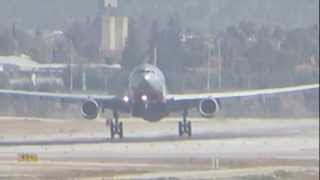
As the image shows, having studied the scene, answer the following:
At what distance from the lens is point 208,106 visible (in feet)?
201

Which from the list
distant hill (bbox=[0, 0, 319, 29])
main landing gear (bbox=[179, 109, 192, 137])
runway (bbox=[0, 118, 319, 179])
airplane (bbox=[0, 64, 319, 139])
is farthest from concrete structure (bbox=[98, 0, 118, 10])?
main landing gear (bbox=[179, 109, 192, 137])

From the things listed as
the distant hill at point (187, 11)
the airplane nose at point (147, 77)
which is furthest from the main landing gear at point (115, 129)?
the distant hill at point (187, 11)

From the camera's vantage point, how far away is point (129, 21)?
419ft

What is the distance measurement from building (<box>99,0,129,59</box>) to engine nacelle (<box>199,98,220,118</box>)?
5268cm

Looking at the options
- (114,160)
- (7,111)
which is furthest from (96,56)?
(114,160)

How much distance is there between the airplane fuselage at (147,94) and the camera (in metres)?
58.1

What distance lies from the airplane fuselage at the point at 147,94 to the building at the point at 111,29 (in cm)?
5464

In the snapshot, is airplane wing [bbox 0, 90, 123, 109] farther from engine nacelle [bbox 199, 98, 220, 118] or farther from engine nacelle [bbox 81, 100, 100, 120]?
engine nacelle [bbox 199, 98, 220, 118]

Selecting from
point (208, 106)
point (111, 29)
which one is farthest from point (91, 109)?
point (111, 29)

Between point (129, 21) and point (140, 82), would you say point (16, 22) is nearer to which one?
point (129, 21)

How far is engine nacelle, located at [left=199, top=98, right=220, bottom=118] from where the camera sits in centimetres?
6109

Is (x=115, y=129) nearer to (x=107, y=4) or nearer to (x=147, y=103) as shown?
(x=147, y=103)

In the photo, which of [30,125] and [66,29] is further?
[66,29]

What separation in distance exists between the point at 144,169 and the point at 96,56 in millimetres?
76187
